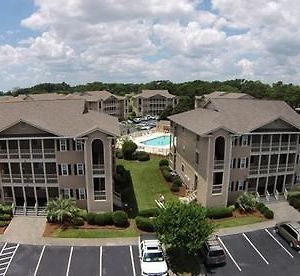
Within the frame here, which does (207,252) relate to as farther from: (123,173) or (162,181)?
(123,173)

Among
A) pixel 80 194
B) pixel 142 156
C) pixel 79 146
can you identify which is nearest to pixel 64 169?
pixel 79 146

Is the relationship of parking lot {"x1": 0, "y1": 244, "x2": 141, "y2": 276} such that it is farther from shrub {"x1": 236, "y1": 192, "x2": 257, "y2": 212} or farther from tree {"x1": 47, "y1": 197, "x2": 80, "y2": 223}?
shrub {"x1": 236, "y1": 192, "x2": 257, "y2": 212}

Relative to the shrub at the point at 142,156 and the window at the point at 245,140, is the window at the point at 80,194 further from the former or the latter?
the shrub at the point at 142,156

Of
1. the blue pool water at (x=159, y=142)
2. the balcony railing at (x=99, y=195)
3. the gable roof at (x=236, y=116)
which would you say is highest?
the gable roof at (x=236, y=116)

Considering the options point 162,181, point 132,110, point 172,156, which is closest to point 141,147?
point 172,156

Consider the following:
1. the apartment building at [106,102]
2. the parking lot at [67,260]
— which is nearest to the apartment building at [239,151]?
the parking lot at [67,260]

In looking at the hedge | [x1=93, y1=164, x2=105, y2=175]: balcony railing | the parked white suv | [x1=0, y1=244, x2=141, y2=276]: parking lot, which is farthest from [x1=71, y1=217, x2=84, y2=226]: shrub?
the hedge
